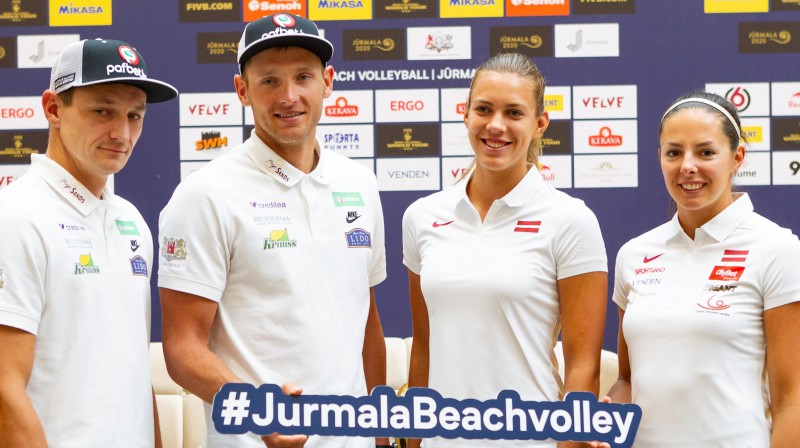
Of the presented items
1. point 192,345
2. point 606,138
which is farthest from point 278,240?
point 606,138

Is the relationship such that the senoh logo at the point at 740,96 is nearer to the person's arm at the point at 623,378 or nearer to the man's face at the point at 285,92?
the person's arm at the point at 623,378

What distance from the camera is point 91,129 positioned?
204 centimetres

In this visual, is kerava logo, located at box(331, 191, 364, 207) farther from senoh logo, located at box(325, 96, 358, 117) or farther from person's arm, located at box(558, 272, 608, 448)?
senoh logo, located at box(325, 96, 358, 117)

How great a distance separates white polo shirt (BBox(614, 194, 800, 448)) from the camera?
1.96 m

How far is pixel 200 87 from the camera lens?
4598 mm

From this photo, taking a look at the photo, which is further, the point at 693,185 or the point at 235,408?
the point at 693,185

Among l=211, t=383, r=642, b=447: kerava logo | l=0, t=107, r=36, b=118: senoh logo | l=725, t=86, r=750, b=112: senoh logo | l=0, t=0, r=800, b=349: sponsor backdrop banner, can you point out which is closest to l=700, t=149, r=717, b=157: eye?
l=211, t=383, r=642, b=447: kerava logo

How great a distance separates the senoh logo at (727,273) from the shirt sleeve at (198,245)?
3.67 feet

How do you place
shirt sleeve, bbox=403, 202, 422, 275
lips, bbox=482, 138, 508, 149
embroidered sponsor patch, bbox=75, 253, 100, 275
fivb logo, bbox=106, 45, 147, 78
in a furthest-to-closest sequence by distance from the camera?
shirt sleeve, bbox=403, 202, 422, 275 < lips, bbox=482, 138, 508, 149 < fivb logo, bbox=106, 45, 147, 78 < embroidered sponsor patch, bbox=75, 253, 100, 275

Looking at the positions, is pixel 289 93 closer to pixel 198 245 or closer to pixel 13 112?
pixel 198 245

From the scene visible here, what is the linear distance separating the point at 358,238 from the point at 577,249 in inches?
21.1

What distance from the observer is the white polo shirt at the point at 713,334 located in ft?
6.41

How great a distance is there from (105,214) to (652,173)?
3185 mm

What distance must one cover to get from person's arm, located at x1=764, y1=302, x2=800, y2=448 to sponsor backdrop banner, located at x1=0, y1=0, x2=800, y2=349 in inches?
104
